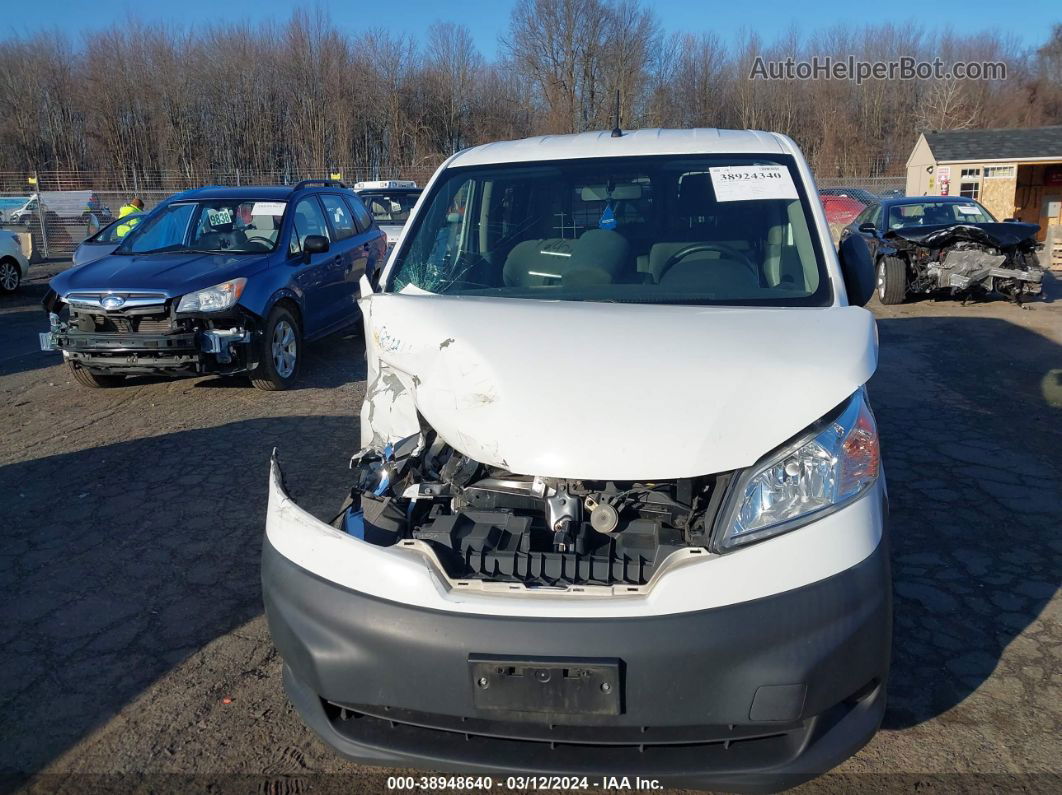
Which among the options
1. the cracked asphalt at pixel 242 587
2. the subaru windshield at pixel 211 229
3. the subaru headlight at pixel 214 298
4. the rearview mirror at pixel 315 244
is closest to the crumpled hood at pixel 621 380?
the cracked asphalt at pixel 242 587

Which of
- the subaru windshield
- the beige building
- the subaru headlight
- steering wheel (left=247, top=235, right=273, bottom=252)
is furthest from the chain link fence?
the subaru headlight

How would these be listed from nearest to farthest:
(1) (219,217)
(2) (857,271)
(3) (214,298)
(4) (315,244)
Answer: (2) (857,271), (3) (214,298), (4) (315,244), (1) (219,217)

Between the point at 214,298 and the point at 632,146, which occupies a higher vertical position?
the point at 632,146

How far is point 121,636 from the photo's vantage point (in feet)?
11.2

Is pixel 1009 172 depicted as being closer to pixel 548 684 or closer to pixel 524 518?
pixel 524 518

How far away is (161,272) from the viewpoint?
689 centimetres

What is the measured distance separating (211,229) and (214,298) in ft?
4.98

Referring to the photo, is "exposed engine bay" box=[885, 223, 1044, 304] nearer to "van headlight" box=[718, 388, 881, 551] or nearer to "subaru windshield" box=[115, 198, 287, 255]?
"subaru windshield" box=[115, 198, 287, 255]

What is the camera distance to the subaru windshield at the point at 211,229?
7.67 metres

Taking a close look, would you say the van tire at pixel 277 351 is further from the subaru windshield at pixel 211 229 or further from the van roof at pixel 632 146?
the van roof at pixel 632 146

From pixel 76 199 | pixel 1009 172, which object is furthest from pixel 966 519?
pixel 76 199

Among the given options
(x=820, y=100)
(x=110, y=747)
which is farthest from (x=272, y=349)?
(x=820, y=100)

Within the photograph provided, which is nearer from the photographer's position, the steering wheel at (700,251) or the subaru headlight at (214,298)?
the steering wheel at (700,251)

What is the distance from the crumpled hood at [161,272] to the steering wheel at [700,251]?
182 inches
